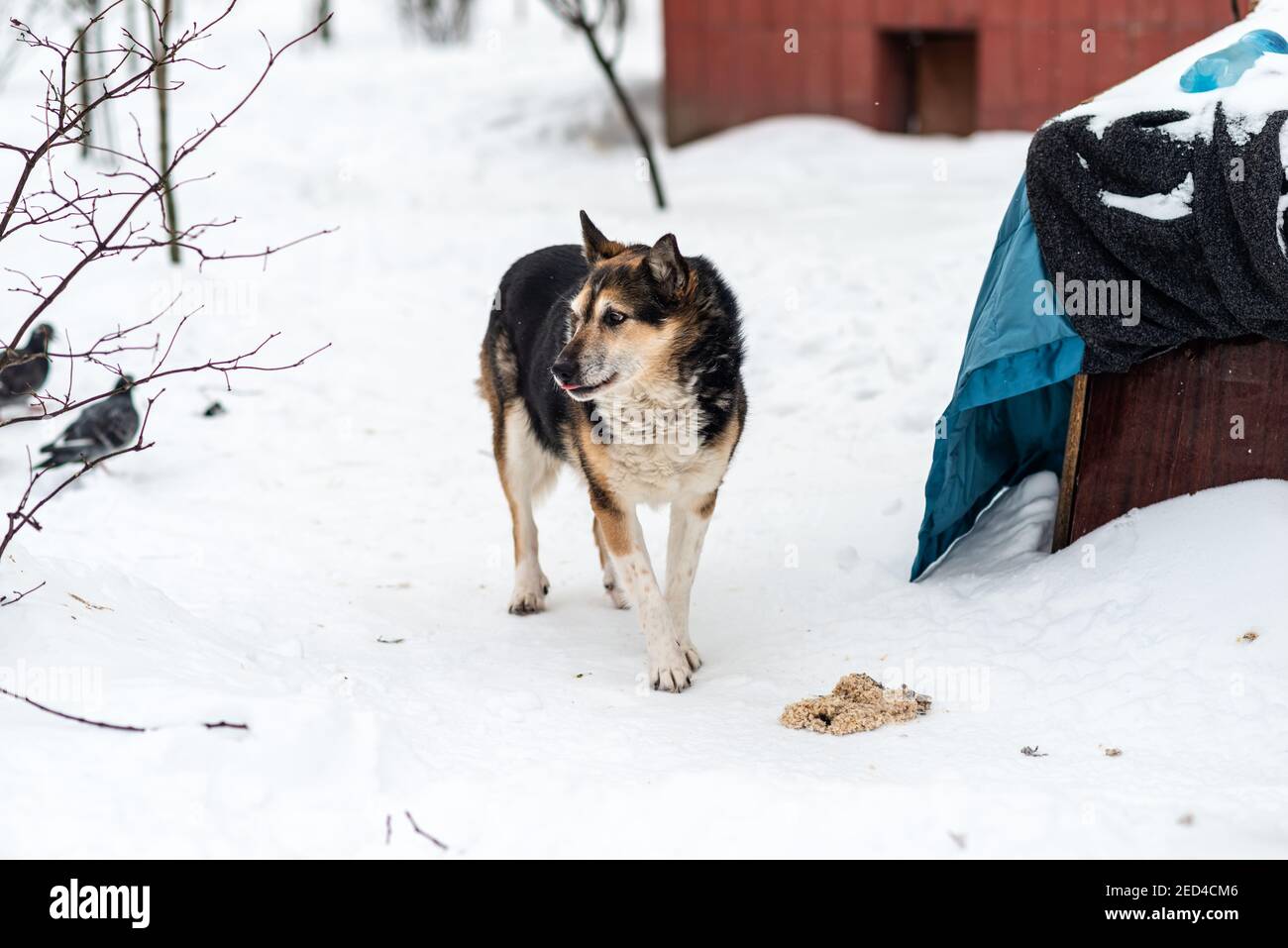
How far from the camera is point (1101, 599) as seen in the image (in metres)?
4.72

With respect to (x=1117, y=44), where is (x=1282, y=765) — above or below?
below

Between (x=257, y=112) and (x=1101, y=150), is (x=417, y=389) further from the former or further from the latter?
(x=257, y=112)

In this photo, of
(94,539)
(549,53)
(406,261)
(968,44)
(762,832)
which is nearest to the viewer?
(762,832)

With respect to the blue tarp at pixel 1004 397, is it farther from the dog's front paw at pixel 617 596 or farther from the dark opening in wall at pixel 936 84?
the dark opening in wall at pixel 936 84

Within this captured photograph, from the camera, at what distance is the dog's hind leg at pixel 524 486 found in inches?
221

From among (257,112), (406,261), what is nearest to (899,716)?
(406,261)

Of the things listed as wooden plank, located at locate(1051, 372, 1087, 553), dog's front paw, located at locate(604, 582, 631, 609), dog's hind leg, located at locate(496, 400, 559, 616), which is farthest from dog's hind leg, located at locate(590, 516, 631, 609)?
wooden plank, located at locate(1051, 372, 1087, 553)

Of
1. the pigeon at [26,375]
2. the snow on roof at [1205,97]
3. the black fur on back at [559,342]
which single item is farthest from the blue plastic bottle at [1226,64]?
the pigeon at [26,375]

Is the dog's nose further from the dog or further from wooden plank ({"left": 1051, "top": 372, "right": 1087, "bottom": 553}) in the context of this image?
wooden plank ({"left": 1051, "top": 372, "right": 1087, "bottom": 553})

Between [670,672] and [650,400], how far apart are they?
98 centimetres

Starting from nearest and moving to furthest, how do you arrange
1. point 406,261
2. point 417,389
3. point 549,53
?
point 417,389
point 406,261
point 549,53

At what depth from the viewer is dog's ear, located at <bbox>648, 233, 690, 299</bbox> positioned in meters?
4.62

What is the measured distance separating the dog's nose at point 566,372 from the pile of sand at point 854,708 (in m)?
1.33

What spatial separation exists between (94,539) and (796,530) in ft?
10.8
